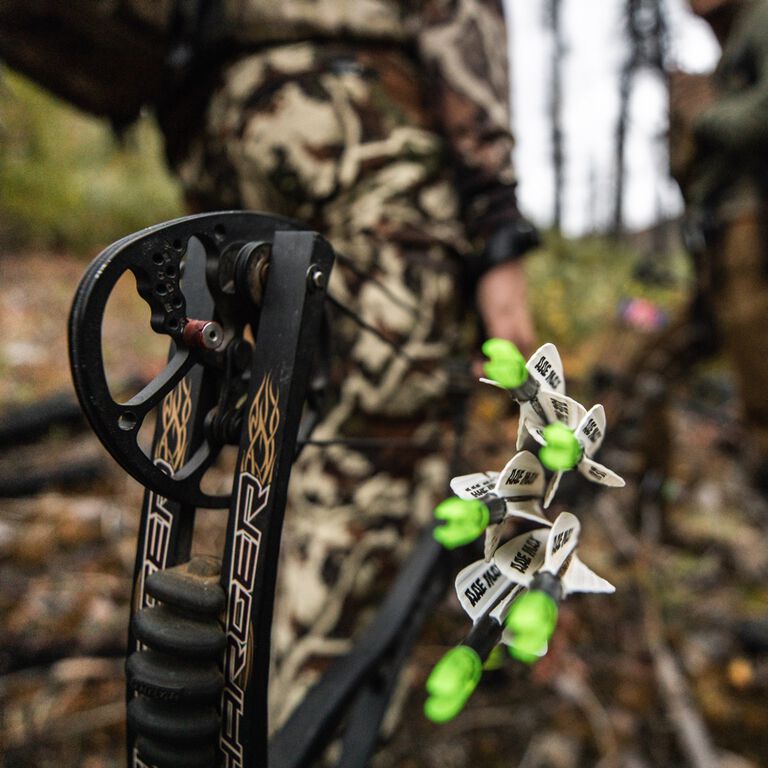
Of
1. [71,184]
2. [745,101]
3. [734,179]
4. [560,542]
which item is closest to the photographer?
[560,542]

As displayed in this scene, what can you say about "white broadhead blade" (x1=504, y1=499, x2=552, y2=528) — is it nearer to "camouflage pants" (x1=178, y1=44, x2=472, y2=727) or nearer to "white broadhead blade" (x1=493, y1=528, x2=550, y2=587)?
"white broadhead blade" (x1=493, y1=528, x2=550, y2=587)

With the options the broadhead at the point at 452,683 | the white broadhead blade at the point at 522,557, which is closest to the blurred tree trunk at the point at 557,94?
the white broadhead blade at the point at 522,557

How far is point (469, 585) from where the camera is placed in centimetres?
52

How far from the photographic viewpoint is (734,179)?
97.1 inches

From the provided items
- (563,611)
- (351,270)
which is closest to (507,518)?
(351,270)

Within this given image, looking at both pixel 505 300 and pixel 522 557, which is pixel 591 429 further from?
pixel 505 300

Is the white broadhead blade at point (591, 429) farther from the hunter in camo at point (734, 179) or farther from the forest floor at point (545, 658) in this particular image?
the hunter in camo at point (734, 179)

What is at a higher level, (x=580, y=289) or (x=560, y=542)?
(x=560, y=542)

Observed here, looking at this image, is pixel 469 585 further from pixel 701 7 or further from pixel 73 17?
pixel 701 7

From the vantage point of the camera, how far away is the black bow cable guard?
1.87 ft

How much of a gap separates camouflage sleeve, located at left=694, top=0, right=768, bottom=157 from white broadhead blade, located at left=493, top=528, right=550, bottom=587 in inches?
87.0

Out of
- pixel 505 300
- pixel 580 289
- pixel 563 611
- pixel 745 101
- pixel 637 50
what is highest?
pixel 637 50

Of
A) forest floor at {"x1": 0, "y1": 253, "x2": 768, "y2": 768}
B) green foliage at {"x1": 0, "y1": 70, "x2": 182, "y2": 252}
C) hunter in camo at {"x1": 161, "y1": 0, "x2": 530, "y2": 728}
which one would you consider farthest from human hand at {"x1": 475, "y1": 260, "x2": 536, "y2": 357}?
green foliage at {"x1": 0, "y1": 70, "x2": 182, "y2": 252}

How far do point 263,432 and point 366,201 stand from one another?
0.82 metres
